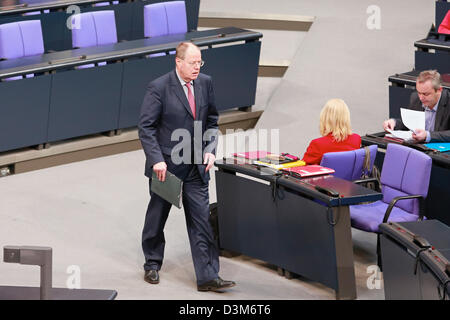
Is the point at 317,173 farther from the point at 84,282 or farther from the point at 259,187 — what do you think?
the point at 84,282

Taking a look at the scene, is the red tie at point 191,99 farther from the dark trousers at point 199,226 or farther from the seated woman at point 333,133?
the seated woman at point 333,133

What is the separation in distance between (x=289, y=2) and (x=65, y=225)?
22.6 ft

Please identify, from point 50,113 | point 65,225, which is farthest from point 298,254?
point 50,113

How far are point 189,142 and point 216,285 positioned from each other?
2.98 feet

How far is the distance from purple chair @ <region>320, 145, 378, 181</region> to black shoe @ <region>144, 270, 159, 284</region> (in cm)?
130

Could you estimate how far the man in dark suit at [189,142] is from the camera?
5621 mm

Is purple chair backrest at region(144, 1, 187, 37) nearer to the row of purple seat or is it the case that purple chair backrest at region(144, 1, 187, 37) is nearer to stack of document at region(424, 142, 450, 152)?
the row of purple seat

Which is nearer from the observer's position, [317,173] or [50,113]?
[317,173]

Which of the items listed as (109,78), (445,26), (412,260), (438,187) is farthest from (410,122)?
(109,78)

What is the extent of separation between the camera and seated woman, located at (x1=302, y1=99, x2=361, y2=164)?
600cm

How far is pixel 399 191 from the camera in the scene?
6160mm

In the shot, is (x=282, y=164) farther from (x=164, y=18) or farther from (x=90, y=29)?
(x=164, y=18)

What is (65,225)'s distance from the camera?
690 cm

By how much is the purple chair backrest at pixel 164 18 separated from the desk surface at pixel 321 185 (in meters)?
3.75
